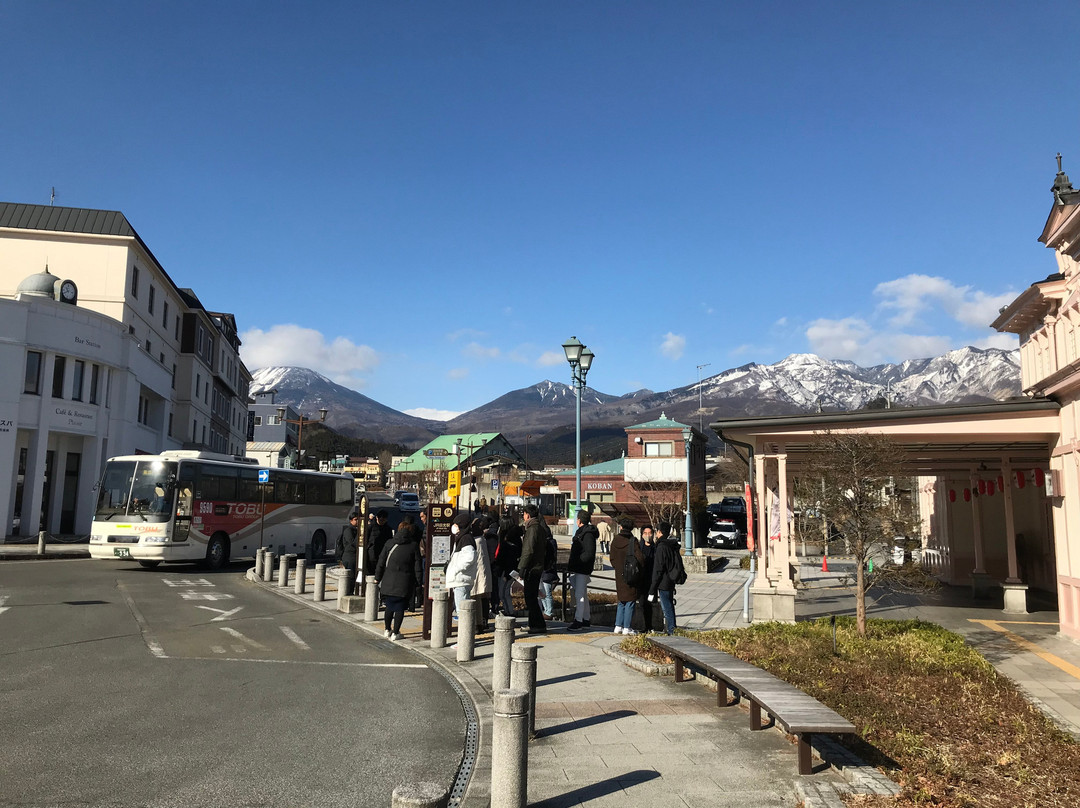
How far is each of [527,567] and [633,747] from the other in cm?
573

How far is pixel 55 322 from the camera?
31.1 m

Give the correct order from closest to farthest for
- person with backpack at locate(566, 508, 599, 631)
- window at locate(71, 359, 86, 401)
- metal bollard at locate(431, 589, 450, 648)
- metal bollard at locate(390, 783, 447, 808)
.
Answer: metal bollard at locate(390, 783, 447, 808), metal bollard at locate(431, 589, 450, 648), person with backpack at locate(566, 508, 599, 631), window at locate(71, 359, 86, 401)

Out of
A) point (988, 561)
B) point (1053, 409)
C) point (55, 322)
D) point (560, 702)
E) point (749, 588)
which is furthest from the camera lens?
point (55, 322)

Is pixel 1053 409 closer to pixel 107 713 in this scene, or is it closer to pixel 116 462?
pixel 107 713

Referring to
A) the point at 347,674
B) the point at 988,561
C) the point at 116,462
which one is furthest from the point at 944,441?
the point at 116,462

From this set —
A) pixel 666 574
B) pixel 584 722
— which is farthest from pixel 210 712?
pixel 666 574

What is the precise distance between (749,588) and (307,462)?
82.4 meters

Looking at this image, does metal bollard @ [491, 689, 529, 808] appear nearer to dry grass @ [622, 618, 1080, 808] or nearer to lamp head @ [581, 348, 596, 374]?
dry grass @ [622, 618, 1080, 808]

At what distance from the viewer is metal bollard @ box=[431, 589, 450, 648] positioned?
11.3 metres

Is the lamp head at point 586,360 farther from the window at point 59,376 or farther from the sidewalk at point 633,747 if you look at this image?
the window at point 59,376

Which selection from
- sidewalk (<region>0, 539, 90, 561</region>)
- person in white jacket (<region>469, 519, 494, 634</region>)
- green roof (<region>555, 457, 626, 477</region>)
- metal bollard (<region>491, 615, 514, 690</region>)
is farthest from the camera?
green roof (<region>555, 457, 626, 477</region>)

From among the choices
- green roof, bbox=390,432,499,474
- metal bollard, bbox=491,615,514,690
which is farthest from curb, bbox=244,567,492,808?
green roof, bbox=390,432,499,474

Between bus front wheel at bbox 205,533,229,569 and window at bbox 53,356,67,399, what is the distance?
12.9 meters

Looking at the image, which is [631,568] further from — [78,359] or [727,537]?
[727,537]
